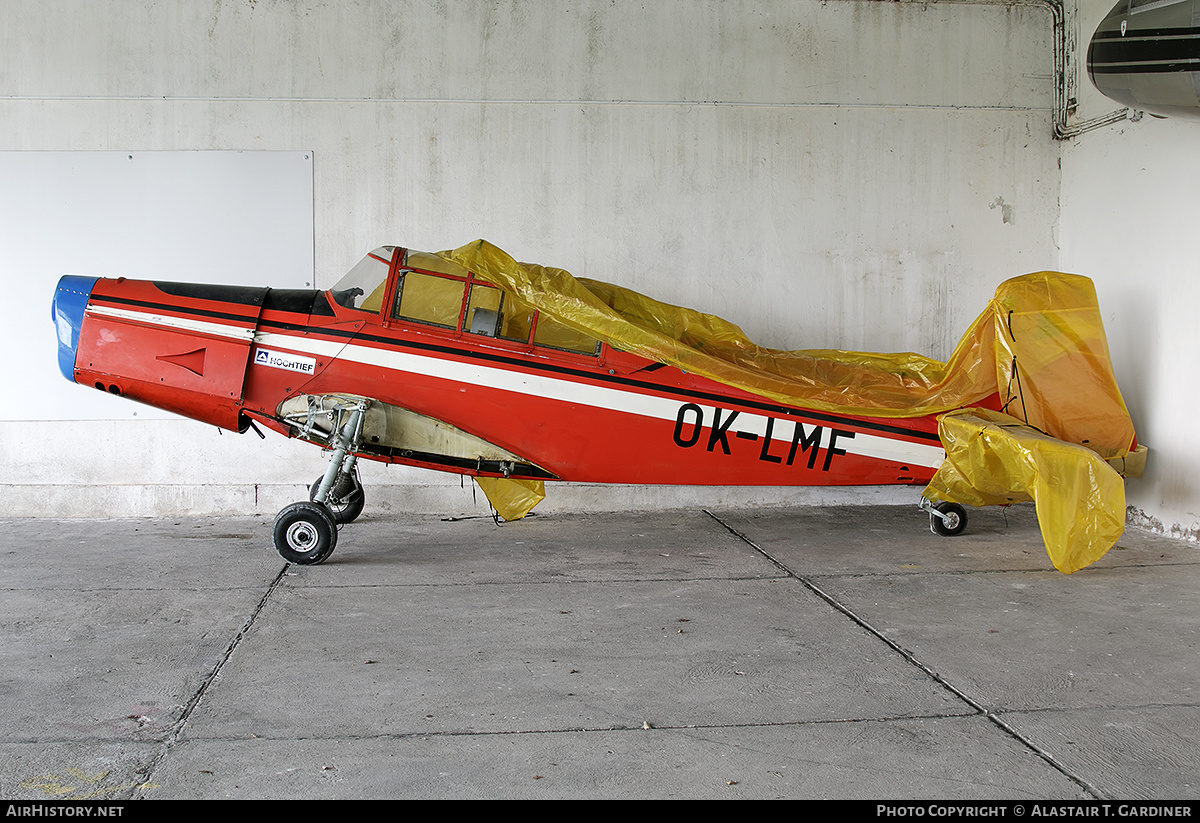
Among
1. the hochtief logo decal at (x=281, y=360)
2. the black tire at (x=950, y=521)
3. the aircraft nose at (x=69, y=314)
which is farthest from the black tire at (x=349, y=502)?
the black tire at (x=950, y=521)

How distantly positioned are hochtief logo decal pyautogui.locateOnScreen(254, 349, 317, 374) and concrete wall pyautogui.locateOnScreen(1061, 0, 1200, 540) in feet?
17.7

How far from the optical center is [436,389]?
478 cm

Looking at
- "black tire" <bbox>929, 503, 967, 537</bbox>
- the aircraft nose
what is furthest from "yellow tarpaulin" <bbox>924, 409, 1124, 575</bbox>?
the aircraft nose

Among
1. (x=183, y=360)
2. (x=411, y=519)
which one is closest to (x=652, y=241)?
(x=411, y=519)

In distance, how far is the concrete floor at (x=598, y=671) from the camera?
Answer: 2.29m

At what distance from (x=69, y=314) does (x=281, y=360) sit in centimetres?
116

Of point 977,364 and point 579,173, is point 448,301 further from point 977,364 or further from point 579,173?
point 977,364

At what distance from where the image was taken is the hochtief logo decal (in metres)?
4.70

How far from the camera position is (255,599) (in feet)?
13.0

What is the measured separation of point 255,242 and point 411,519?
2.31 m

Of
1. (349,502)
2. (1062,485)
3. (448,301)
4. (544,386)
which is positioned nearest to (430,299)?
(448,301)

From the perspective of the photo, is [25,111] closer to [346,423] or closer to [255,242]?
[255,242]

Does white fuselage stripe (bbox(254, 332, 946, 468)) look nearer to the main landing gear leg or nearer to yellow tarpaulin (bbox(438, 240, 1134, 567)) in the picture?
yellow tarpaulin (bbox(438, 240, 1134, 567))

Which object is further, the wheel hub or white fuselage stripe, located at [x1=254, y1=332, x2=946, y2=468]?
white fuselage stripe, located at [x1=254, y1=332, x2=946, y2=468]
